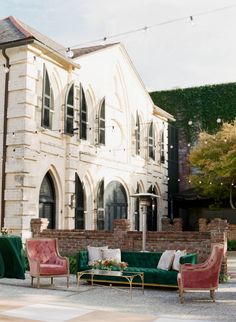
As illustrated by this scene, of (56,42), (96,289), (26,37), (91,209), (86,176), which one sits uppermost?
(56,42)

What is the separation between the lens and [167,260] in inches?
406

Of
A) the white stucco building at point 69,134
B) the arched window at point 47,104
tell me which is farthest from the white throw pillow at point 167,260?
the arched window at point 47,104

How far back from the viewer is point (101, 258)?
430 inches

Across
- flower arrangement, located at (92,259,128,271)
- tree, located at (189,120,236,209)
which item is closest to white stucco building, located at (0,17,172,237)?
tree, located at (189,120,236,209)

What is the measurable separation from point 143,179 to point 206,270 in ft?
46.8

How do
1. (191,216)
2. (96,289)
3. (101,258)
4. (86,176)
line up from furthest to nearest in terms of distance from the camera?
1. (191,216)
2. (86,176)
3. (101,258)
4. (96,289)

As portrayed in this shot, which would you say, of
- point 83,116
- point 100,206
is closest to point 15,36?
point 83,116

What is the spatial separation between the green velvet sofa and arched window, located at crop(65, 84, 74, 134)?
6.83m

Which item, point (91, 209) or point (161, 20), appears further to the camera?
point (91, 209)

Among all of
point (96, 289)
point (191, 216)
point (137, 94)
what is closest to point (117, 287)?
point (96, 289)

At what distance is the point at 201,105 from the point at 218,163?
28.3ft

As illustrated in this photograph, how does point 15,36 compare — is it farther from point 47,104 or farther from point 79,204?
point 79,204

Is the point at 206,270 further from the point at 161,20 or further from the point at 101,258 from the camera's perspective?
the point at 161,20

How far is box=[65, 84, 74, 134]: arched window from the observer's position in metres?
16.8
